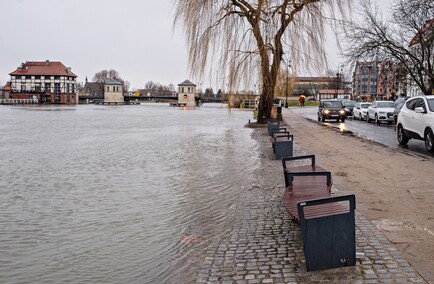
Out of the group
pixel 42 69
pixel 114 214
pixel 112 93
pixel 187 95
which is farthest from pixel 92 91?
pixel 114 214

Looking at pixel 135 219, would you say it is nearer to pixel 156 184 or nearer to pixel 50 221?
pixel 50 221

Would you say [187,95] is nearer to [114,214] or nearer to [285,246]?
[114,214]

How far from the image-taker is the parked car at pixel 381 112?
1231 inches

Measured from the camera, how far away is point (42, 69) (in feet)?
474

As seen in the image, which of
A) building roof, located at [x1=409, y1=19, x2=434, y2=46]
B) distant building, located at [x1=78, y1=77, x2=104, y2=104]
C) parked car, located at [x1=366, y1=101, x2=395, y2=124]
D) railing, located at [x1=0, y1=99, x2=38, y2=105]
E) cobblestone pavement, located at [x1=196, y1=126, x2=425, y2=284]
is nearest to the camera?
cobblestone pavement, located at [x1=196, y1=126, x2=425, y2=284]

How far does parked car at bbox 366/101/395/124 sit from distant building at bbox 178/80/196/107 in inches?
4180

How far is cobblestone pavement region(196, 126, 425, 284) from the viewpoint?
14.1ft

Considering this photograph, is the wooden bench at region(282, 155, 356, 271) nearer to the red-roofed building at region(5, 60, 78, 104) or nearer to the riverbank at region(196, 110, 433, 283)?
the riverbank at region(196, 110, 433, 283)

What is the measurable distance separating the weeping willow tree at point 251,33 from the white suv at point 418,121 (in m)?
8.03

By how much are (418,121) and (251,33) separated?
35.4 feet

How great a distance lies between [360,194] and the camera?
26.5 feet

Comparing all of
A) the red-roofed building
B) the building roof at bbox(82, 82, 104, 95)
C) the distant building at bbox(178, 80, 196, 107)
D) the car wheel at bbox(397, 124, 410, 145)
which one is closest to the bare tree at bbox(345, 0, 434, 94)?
the car wheel at bbox(397, 124, 410, 145)

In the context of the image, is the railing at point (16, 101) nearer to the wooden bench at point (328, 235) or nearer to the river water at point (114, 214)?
the river water at point (114, 214)

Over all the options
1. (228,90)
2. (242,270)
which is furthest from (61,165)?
(228,90)
